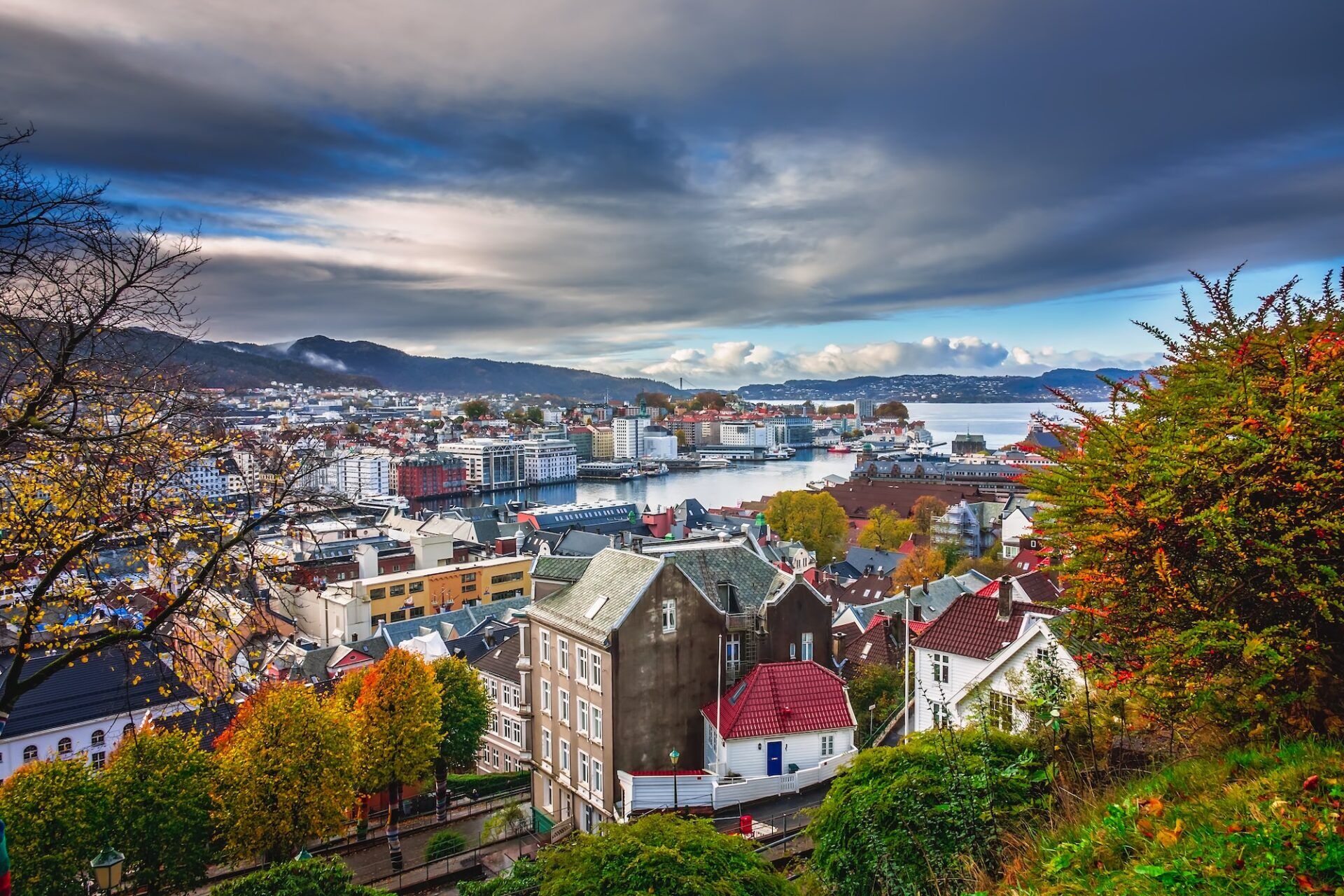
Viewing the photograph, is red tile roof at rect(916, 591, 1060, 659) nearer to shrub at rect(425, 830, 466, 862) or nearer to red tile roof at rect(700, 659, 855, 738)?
red tile roof at rect(700, 659, 855, 738)

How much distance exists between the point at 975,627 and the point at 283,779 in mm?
12700

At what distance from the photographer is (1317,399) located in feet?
13.7

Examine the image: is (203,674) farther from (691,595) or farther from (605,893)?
(691,595)

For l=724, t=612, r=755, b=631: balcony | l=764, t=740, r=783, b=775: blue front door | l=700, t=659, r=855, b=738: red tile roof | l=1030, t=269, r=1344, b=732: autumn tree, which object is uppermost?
l=1030, t=269, r=1344, b=732: autumn tree

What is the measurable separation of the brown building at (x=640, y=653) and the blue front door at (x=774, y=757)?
1288mm

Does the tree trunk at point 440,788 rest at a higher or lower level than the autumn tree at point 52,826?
lower

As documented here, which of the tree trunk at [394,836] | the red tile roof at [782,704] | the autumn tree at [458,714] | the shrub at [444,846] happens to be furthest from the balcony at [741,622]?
the autumn tree at [458,714]

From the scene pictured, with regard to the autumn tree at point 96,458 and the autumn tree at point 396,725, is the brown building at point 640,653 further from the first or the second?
the autumn tree at point 96,458

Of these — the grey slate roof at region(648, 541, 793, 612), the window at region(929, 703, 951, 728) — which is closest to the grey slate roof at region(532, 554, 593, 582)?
the grey slate roof at region(648, 541, 793, 612)

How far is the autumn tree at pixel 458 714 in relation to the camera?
1972 cm

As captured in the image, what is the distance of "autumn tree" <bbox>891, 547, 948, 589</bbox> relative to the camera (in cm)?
3459

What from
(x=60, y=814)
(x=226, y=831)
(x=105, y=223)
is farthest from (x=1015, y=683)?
(x=60, y=814)

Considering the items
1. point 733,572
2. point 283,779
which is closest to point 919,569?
point 733,572

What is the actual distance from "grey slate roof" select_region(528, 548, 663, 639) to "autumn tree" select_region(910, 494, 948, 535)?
38.0 m
